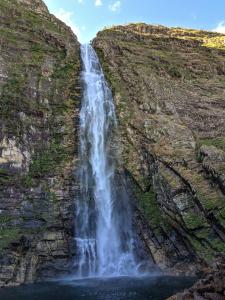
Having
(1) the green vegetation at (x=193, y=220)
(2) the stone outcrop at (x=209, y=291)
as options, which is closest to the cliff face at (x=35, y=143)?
(1) the green vegetation at (x=193, y=220)

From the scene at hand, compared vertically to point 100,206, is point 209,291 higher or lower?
lower

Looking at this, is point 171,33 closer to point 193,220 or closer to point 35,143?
point 35,143

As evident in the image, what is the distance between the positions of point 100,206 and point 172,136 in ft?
25.5

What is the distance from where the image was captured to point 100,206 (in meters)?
34.4

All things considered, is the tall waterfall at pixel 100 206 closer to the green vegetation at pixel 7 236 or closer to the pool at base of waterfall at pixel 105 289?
the pool at base of waterfall at pixel 105 289

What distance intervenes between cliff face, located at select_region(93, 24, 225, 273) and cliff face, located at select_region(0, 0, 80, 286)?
419 centimetres

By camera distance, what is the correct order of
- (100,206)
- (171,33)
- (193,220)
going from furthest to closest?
(171,33)
(100,206)
(193,220)

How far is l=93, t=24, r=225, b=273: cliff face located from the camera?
104 ft

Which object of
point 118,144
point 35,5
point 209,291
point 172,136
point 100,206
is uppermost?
point 35,5

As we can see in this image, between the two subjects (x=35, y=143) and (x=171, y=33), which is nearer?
(x=35, y=143)

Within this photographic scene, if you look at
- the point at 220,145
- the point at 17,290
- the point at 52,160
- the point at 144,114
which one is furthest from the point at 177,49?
the point at 17,290

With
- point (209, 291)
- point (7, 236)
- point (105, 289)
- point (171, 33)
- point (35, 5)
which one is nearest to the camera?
point (209, 291)

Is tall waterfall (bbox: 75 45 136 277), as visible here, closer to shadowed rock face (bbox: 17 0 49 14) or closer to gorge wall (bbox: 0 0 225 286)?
gorge wall (bbox: 0 0 225 286)

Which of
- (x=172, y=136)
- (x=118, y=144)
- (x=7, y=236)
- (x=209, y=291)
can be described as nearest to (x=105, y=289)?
(x=7, y=236)
